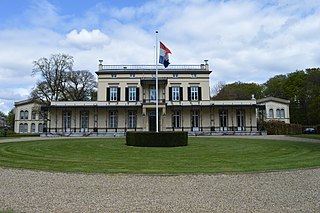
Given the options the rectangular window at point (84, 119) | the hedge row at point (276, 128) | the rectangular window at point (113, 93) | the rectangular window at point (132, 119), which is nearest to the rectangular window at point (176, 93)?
the rectangular window at point (132, 119)

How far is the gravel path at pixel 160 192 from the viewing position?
432 centimetres

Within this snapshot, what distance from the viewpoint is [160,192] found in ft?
17.4

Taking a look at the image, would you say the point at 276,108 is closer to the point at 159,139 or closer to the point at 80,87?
the point at 80,87

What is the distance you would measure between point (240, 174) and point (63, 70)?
3255cm

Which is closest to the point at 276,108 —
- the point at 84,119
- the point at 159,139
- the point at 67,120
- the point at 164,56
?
the point at 84,119

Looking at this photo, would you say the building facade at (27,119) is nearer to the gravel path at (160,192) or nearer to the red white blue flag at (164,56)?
the red white blue flag at (164,56)

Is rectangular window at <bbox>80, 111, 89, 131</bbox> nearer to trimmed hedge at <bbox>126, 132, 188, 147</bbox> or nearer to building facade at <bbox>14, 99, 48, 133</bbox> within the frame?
trimmed hedge at <bbox>126, 132, 188, 147</bbox>

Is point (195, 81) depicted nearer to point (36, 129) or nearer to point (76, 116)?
point (76, 116)

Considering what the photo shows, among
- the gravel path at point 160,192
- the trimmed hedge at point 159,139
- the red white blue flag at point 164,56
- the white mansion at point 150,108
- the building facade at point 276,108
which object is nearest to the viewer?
the gravel path at point 160,192

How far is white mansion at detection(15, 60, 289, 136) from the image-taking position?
102 ft

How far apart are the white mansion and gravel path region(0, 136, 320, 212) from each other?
23.4m

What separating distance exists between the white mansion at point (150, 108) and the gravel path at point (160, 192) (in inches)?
920

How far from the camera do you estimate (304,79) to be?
45.0 meters

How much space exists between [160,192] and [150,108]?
83.7 feet
